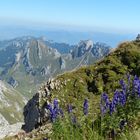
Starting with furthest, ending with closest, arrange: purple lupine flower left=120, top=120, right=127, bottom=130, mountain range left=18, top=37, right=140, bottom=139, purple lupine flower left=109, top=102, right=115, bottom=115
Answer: mountain range left=18, top=37, right=140, bottom=139 < purple lupine flower left=120, top=120, right=127, bottom=130 < purple lupine flower left=109, top=102, right=115, bottom=115

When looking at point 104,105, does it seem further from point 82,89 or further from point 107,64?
point 107,64

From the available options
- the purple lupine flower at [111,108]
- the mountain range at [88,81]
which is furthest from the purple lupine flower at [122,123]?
the mountain range at [88,81]

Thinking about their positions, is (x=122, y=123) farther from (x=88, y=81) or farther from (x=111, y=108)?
(x=88, y=81)

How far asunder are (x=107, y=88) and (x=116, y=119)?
14050 mm

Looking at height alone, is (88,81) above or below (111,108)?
below

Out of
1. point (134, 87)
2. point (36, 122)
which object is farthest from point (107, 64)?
point (134, 87)

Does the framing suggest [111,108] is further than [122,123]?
No

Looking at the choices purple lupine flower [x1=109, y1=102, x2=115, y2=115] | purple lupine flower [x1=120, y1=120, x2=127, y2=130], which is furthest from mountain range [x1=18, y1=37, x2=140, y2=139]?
purple lupine flower [x1=109, y1=102, x2=115, y2=115]

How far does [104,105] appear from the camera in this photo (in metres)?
10.8

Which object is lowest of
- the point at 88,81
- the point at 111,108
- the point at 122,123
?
the point at 88,81

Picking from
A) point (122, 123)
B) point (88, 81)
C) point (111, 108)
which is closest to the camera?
point (111, 108)

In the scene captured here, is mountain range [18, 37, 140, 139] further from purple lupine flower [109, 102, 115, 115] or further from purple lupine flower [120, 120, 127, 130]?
purple lupine flower [109, 102, 115, 115]

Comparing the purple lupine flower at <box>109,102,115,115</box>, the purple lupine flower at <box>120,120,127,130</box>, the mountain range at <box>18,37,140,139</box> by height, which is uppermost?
the purple lupine flower at <box>109,102,115,115</box>

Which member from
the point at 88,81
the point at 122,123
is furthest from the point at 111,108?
the point at 88,81
